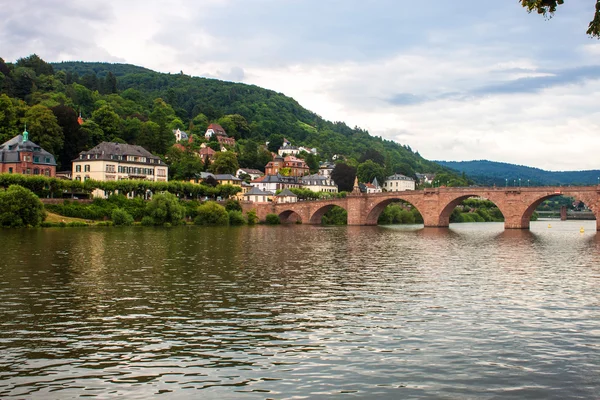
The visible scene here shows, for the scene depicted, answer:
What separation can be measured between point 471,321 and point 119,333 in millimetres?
11375

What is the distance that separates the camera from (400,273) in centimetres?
3341

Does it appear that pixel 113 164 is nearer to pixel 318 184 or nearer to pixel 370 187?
pixel 318 184

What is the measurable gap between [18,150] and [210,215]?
3312cm

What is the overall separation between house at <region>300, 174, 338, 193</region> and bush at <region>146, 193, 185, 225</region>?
64681 millimetres

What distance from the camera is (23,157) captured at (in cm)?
9838

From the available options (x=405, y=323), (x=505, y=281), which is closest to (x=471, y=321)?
(x=405, y=323)

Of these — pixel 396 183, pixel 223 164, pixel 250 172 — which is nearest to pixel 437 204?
pixel 223 164

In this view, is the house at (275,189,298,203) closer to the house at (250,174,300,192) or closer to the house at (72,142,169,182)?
the house at (250,174,300,192)

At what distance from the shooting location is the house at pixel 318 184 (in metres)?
157

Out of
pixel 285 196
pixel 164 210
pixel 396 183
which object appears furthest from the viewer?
pixel 396 183

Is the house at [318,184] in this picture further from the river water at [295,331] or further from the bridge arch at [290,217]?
the river water at [295,331]

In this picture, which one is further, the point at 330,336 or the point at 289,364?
the point at 330,336

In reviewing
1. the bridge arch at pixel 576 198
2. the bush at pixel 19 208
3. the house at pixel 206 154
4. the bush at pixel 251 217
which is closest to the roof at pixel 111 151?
the bush at pixel 251 217

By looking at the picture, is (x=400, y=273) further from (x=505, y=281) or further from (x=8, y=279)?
(x=8, y=279)
